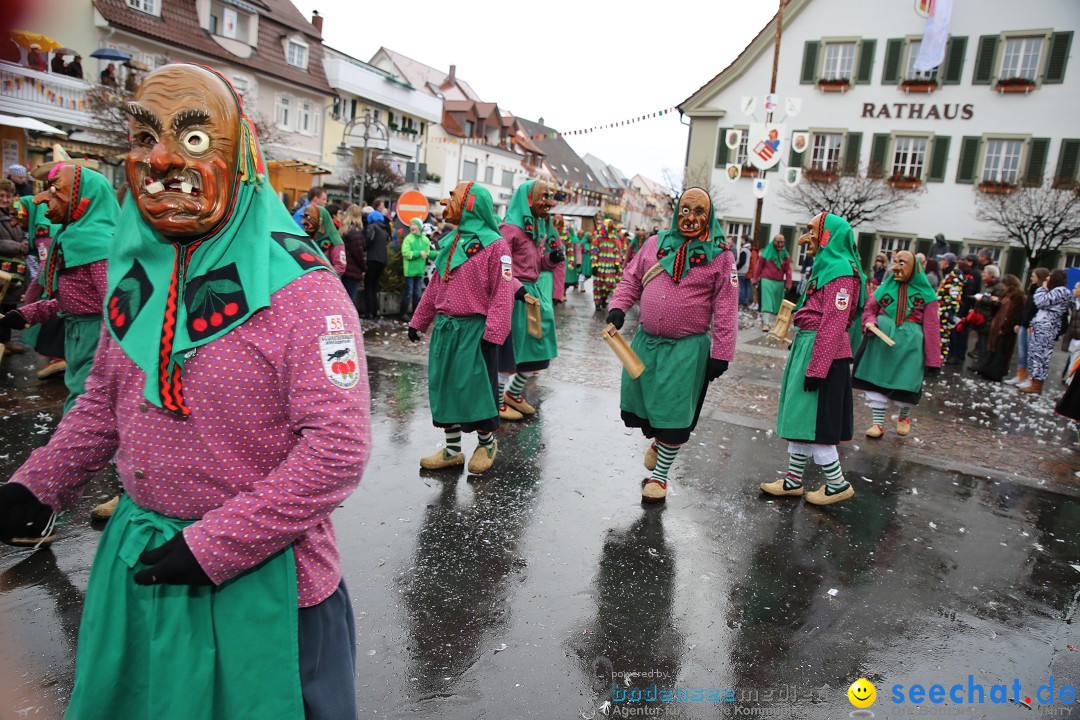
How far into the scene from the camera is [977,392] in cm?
1128

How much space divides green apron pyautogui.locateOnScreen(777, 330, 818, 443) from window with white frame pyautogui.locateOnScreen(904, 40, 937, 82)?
2664cm

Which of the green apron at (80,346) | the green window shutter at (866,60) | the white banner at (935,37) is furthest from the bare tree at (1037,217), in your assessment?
the green apron at (80,346)

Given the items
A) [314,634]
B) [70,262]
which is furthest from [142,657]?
[70,262]

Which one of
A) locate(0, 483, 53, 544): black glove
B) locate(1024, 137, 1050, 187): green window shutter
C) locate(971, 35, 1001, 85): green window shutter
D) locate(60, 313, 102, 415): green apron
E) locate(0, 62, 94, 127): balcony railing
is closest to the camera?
locate(0, 483, 53, 544): black glove

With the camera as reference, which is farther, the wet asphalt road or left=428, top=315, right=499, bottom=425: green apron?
left=428, top=315, right=499, bottom=425: green apron

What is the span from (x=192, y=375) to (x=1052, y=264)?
3091 centimetres

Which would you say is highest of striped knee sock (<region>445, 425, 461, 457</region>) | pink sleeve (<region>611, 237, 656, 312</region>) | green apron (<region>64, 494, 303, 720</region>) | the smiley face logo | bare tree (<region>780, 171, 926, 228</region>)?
bare tree (<region>780, 171, 926, 228</region>)

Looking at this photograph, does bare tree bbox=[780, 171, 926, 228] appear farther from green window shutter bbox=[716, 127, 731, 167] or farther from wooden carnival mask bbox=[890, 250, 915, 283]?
wooden carnival mask bbox=[890, 250, 915, 283]

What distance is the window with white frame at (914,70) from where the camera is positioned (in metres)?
26.8

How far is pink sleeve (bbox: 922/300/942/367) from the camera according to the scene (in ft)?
24.3

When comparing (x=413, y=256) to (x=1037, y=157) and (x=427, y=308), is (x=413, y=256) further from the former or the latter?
(x=1037, y=157)

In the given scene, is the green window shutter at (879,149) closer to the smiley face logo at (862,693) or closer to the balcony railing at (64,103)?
the balcony railing at (64,103)

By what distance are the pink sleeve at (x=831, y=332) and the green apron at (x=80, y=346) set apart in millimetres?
4750

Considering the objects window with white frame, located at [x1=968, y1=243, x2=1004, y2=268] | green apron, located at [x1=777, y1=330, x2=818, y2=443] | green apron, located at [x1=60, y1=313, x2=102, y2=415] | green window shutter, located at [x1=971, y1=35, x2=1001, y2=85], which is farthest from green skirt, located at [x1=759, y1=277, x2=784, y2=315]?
green window shutter, located at [x1=971, y1=35, x2=1001, y2=85]
